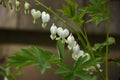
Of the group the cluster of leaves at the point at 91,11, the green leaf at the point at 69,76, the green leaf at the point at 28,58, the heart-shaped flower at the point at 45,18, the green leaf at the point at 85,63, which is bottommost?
the green leaf at the point at 69,76

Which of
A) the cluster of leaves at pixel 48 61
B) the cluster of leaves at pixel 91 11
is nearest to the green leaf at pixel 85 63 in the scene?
the cluster of leaves at pixel 48 61

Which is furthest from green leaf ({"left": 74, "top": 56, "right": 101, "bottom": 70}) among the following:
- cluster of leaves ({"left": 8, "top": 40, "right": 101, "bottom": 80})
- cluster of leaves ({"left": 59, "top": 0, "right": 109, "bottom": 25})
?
cluster of leaves ({"left": 59, "top": 0, "right": 109, "bottom": 25})

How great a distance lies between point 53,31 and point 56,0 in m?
0.79

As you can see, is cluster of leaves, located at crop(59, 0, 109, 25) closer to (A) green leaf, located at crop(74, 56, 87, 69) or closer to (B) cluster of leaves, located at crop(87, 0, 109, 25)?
(B) cluster of leaves, located at crop(87, 0, 109, 25)

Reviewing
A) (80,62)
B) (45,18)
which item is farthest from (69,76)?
(45,18)

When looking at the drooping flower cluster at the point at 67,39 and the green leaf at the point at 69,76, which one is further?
the drooping flower cluster at the point at 67,39

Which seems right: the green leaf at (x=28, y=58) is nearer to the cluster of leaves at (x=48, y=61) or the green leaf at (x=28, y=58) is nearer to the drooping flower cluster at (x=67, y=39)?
the cluster of leaves at (x=48, y=61)

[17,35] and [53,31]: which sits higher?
[53,31]

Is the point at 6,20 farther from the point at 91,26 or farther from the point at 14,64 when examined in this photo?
the point at 14,64

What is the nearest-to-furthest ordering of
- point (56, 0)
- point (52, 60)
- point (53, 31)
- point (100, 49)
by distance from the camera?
point (52, 60) < point (53, 31) < point (100, 49) < point (56, 0)

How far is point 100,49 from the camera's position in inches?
39.9

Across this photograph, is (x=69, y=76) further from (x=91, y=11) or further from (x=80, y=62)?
(x=91, y=11)

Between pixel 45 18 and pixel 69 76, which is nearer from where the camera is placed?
pixel 69 76

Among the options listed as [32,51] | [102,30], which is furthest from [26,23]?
[32,51]
